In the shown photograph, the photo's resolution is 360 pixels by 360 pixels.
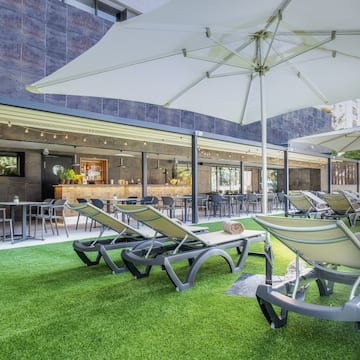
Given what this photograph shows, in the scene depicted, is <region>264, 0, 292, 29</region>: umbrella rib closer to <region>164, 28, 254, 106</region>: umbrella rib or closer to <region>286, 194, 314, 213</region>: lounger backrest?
<region>164, 28, 254, 106</region>: umbrella rib

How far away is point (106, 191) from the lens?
13.3m

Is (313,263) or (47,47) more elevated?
(47,47)

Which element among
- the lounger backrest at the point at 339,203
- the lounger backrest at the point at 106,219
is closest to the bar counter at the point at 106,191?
the lounger backrest at the point at 106,219

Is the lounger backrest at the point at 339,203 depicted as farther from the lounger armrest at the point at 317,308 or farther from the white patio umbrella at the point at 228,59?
the lounger armrest at the point at 317,308

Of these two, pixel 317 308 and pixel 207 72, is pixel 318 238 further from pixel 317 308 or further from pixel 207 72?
pixel 207 72

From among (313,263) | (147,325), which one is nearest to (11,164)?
(147,325)

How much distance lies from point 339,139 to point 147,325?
9522 millimetres

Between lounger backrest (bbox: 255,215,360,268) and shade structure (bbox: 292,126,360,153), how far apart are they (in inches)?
276

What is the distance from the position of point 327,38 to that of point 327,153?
16047 mm

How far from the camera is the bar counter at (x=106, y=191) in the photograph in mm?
11883

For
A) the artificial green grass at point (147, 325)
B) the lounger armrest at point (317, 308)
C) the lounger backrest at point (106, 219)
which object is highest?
the lounger backrest at point (106, 219)

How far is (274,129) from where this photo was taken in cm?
1856

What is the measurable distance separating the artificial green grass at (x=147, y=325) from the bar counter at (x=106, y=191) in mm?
8055

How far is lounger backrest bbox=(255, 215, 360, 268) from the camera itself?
A: 212cm
